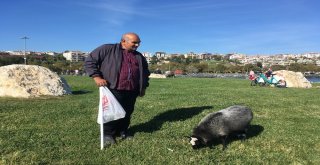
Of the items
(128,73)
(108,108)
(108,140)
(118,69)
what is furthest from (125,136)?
(118,69)

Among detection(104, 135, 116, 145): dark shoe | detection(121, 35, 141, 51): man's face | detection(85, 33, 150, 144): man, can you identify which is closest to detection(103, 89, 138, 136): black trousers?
detection(85, 33, 150, 144): man

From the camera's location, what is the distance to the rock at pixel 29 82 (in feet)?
61.4

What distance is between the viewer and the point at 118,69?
847 cm

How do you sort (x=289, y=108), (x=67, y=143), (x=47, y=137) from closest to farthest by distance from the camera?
(x=67, y=143)
(x=47, y=137)
(x=289, y=108)

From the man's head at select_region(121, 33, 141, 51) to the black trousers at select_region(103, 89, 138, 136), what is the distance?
105cm

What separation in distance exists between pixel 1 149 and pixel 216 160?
4.51 meters

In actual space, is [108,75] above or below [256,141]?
above

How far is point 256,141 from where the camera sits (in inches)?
354

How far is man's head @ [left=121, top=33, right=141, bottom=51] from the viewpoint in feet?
28.0

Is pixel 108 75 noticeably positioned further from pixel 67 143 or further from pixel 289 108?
pixel 289 108

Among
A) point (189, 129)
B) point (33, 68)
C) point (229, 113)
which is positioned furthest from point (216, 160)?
point (33, 68)

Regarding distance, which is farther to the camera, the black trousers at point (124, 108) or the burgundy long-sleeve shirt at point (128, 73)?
the black trousers at point (124, 108)

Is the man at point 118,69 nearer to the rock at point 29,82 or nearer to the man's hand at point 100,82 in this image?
the man's hand at point 100,82

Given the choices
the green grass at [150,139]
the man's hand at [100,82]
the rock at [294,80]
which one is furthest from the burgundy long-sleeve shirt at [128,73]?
the rock at [294,80]
